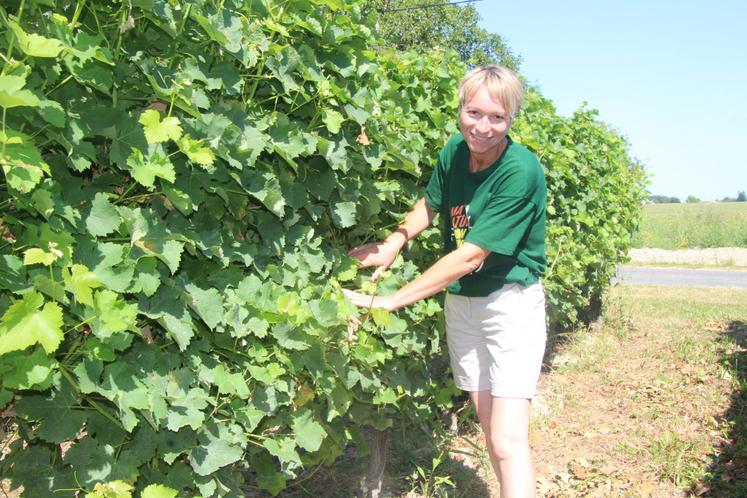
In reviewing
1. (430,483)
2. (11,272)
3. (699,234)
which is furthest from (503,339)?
(699,234)

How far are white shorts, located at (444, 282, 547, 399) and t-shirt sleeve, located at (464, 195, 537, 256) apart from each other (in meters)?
0.34

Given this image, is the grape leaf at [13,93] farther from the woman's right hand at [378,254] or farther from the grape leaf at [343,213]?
the woman's right hand at [378,254]

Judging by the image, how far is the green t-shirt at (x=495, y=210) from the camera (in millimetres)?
2951

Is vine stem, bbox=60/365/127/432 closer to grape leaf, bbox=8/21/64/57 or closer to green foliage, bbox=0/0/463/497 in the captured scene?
green foliage, bbox=0/0/463/497

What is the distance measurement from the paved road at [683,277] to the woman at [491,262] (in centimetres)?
1573

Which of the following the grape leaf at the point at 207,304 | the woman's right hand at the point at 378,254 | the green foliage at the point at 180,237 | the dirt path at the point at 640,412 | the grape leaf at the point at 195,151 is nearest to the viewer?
the green foliage at the point at 180,237

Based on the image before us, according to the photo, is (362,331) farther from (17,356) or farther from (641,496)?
(641,496)

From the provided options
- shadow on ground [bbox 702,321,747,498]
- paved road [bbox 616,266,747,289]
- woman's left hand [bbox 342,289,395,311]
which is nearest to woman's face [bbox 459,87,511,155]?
woman's left hand [bbox 342,289,395,311]

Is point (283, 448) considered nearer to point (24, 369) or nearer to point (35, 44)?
point (24, 369)

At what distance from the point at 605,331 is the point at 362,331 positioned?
7637 mm

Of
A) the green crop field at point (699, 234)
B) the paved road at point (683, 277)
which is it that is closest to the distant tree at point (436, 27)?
the green crop field at point (699, 234)

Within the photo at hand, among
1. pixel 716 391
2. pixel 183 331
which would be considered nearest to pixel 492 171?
pixel 183 331

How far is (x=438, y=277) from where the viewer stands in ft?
9.65

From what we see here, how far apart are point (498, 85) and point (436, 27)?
35.6 m
